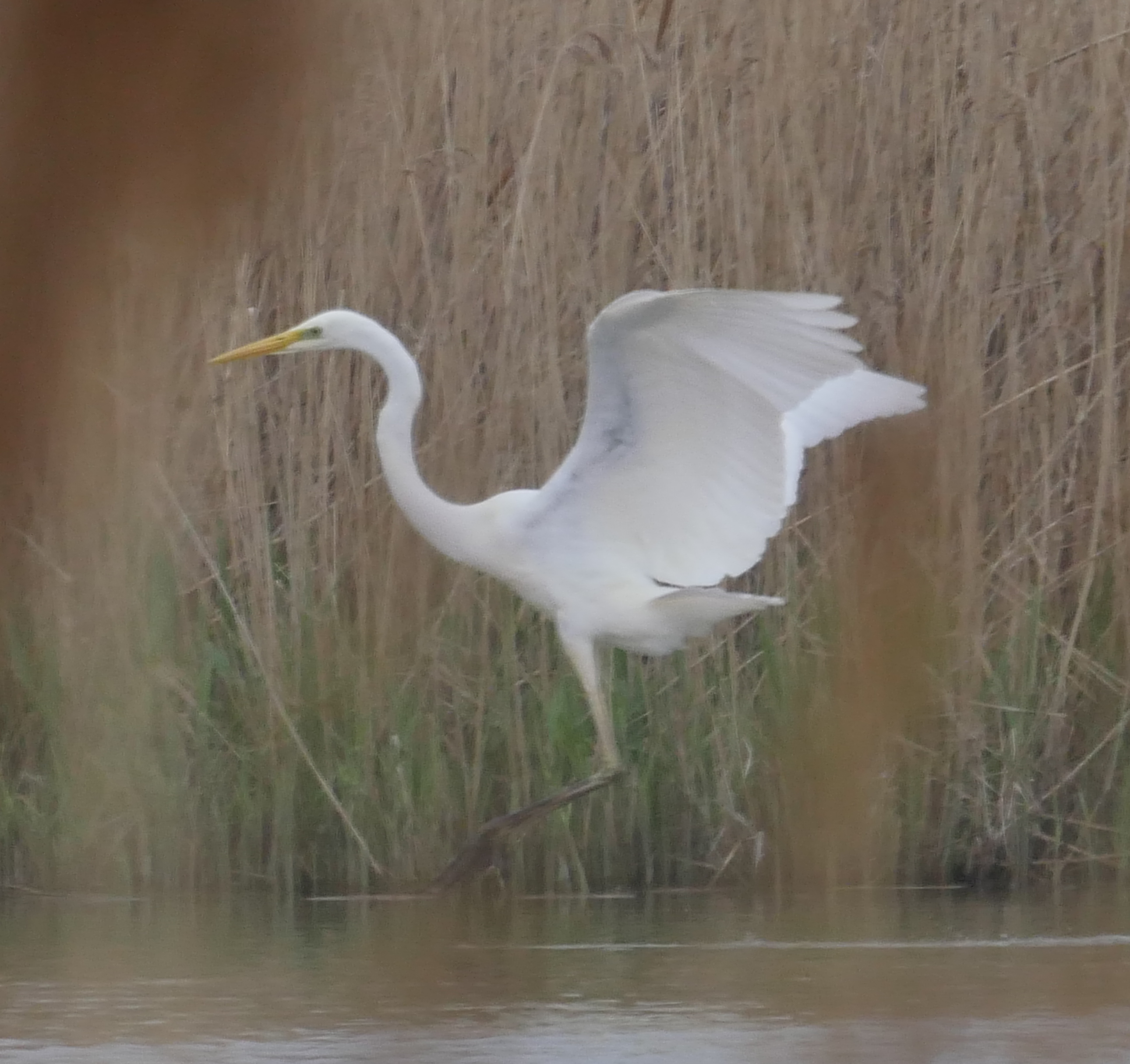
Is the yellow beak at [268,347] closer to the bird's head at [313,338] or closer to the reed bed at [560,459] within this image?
the bird's head at [313,338]

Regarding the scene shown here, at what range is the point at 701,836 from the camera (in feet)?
12.4

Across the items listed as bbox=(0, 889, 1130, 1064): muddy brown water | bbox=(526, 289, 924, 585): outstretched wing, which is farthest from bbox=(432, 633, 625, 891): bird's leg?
bbox=(526, 289, 924, 585): outstretched wing

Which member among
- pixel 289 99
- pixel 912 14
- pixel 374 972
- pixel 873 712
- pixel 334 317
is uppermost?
pixel 912 14

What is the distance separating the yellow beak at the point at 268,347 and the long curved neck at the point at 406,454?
0.13 m

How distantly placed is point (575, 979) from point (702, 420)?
48.2 inches

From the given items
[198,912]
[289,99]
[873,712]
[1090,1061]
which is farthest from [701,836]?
[289,99]

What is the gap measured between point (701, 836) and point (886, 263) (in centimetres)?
130

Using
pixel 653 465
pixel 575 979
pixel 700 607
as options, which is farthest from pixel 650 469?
pixel 575 979

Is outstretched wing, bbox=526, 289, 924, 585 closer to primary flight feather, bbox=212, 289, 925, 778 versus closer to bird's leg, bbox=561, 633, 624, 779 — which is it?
primary flight feather, bbox=212, 289, 925, 778

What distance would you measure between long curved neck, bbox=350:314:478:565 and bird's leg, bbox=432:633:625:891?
1.02 feet

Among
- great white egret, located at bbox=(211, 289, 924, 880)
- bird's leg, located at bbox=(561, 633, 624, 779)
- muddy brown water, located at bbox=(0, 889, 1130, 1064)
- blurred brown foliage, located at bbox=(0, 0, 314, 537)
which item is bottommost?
muddy brown water, located at bbox=(0, 889, 1130, 1064)

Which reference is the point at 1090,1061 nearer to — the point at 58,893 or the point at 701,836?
the point at 701,836

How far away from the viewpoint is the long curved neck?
143 inches

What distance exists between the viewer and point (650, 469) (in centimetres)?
368
